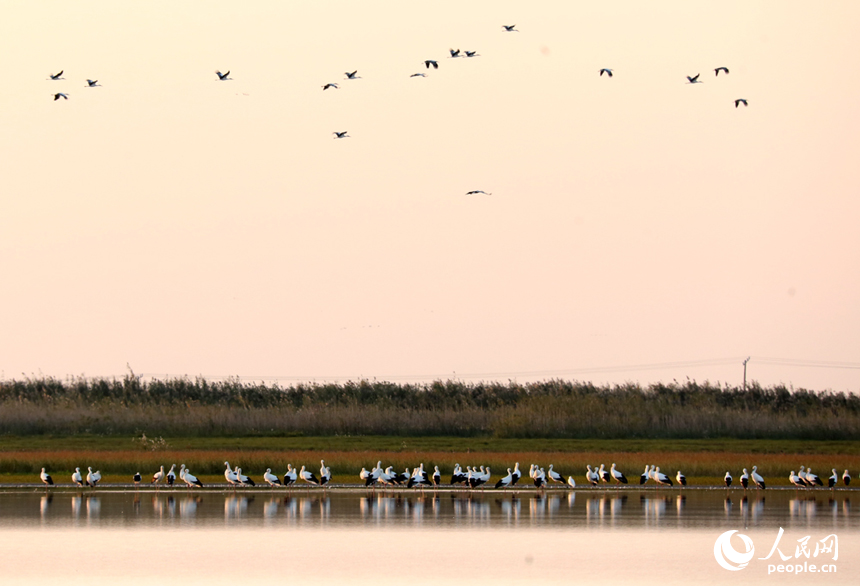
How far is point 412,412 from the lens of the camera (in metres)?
56.6

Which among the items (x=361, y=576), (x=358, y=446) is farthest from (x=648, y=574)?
(x=358, y=446)

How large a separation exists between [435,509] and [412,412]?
24.7 meters

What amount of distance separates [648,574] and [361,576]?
4.58 meters

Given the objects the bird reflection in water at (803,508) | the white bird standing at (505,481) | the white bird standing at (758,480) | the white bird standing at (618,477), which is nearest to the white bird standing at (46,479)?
the white bird standing at (505,481)

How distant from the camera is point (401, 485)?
36750 mm

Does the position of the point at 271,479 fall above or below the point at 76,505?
above

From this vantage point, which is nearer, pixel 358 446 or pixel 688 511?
pixel 688 511

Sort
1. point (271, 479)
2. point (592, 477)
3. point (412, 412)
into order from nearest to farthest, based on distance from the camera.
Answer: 1. point (271, 479)
2. point (592, 477)
3. point (412, 412)

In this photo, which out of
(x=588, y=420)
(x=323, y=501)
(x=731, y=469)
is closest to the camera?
(x=323, y=501)

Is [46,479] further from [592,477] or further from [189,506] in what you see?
[592,477]

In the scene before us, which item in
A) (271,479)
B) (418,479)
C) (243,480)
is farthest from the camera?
(418,479)

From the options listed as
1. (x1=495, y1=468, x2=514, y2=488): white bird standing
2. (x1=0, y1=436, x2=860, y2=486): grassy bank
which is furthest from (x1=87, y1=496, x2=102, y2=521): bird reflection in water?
(x1=495, y1=468, x2=514, y2=488): white bird standing

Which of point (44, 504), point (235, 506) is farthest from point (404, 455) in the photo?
point (44, 504)

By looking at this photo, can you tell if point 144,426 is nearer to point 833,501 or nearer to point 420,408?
point 420,408
